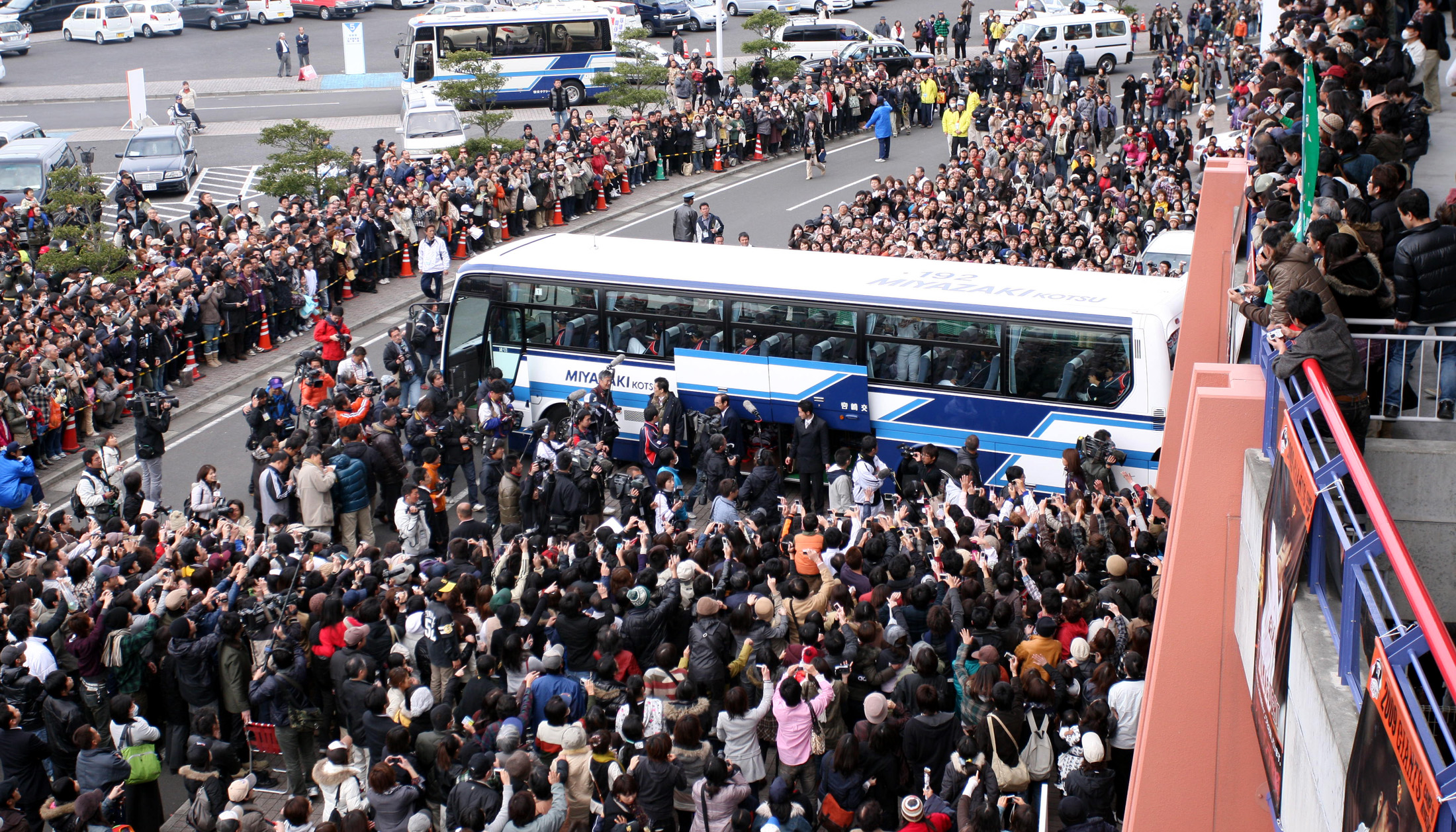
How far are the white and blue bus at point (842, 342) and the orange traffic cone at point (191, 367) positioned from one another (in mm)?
5523

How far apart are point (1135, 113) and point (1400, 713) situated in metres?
29.9

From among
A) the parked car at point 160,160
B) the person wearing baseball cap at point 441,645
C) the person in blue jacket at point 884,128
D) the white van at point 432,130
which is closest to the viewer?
the person wearing baseball cap at point 441,645

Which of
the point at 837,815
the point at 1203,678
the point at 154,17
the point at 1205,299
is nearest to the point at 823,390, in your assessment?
the point at 1205,299

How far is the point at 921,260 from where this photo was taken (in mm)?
16828

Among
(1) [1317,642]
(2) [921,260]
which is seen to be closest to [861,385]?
(2) [921,260]

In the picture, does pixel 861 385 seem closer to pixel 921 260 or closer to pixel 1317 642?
pixel 921 260

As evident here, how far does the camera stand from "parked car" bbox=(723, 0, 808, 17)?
51281 mm

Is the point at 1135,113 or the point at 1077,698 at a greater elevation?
the point at 1135,113

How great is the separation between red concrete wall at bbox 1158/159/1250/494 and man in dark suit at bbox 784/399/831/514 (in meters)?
3.93

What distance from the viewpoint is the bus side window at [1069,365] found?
47.8ft

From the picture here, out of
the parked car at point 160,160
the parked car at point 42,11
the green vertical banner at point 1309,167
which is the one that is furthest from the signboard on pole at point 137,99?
the green vertical banner at point 1309,167

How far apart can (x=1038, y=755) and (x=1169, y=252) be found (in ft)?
40.6

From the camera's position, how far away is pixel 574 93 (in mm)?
40844

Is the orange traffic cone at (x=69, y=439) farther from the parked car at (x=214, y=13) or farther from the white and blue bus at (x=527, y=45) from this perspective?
the parked car at (x=214, y=13)
